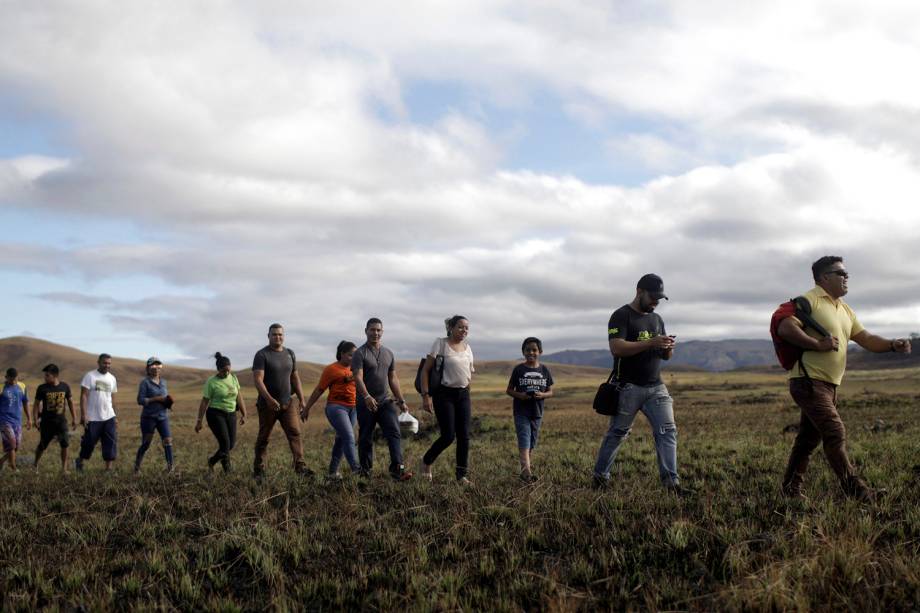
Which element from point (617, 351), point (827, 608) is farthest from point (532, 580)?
point (617, 351)

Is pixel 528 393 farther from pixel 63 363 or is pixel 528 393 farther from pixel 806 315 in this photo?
pixel 63 363

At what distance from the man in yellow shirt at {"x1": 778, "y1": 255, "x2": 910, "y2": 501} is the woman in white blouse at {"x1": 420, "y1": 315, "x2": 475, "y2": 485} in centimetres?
375

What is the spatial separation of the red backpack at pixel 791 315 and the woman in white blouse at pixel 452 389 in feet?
11.8

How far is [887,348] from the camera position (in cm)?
667

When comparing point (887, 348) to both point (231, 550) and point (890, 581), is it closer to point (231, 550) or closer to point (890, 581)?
point (890, 581)

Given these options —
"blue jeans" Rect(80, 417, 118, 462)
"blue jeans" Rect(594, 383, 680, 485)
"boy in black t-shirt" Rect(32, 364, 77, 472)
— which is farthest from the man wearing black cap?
"boy in black t-shirt" Rect(32, 364, 77, 472)

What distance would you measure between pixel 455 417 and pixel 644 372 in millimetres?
2544

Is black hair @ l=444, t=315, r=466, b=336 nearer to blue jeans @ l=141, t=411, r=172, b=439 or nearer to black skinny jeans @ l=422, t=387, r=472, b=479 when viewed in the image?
black skinny jeans @ l=422, t=387, r=472, b=479

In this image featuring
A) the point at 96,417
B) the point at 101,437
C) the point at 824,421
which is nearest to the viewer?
the point at 824,421

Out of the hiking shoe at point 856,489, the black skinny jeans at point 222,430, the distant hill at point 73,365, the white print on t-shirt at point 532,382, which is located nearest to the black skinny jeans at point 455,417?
the white print on t-shirt at point 532,382

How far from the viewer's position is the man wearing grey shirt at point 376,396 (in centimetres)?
888

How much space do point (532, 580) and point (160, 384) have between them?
9781 mm

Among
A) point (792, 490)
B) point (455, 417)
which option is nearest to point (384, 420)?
point (455, 417)

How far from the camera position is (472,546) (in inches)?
215
